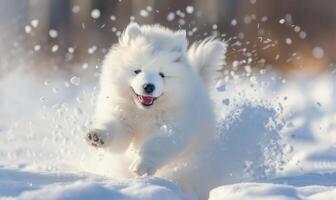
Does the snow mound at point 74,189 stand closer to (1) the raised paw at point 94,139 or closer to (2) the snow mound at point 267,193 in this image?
(2) the snow mound at point 267,193

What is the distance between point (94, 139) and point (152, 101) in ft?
1.33

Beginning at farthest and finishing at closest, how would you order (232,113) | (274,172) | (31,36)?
(31,36) < (232,113) < (274,172)

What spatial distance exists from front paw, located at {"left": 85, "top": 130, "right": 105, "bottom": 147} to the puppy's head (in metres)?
0.33

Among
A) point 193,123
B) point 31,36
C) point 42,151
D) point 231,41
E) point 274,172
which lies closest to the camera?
point 193,123

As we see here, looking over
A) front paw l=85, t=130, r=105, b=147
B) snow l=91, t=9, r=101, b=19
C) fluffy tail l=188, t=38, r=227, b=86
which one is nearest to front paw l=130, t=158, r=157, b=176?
front paw l=85, t=130, r=105, b=147

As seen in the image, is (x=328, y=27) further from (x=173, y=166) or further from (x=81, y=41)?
(x=173, y=166)

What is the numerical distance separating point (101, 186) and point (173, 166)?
1.21m

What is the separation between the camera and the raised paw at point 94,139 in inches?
152

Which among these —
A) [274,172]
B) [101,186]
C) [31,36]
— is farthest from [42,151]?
[31,36]

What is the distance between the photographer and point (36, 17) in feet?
47.7

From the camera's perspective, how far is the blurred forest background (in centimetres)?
1195

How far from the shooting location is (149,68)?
13.5 ft

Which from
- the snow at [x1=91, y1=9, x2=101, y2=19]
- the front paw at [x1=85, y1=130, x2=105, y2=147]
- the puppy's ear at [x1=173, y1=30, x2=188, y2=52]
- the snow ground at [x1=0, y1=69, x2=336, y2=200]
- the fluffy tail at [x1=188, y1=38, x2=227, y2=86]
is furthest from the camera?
the snow at [x1=91, y1=9, x2=101, y2=19]

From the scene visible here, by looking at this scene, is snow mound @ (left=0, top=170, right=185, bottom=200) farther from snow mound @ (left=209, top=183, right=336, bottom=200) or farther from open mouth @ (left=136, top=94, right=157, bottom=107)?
open mouth @ (left=136, top=94, right=157, bottom=107)
